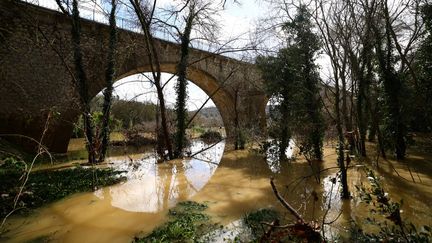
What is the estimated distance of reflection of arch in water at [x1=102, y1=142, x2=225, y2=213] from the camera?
24.2 feet

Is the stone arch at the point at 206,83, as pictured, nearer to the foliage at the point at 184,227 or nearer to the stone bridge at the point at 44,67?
the stone bridge at the point at 44,67

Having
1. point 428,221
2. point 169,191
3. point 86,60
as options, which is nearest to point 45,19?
point 86,60

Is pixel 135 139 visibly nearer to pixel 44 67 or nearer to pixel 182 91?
pixel 182 91

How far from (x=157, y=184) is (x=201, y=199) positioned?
2.21 metres

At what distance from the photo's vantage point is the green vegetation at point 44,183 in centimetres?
700

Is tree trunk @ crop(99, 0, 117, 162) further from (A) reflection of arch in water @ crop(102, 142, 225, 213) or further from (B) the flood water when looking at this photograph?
(B) the flood water

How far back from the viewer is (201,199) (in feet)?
25.1

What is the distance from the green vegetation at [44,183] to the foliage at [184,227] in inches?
127

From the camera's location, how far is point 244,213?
6.36m

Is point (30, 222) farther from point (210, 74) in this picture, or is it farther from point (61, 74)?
point (210, 74)

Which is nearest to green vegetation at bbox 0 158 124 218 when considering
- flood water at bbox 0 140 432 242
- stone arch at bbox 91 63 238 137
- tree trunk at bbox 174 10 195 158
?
flood water at bbox 0 140 432 242

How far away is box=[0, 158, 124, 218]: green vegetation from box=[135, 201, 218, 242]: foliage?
10.6ft

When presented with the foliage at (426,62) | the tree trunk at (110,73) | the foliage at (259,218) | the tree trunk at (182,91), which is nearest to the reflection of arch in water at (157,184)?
the tree trunk at (110,73)

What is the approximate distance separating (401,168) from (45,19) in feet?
51.0
